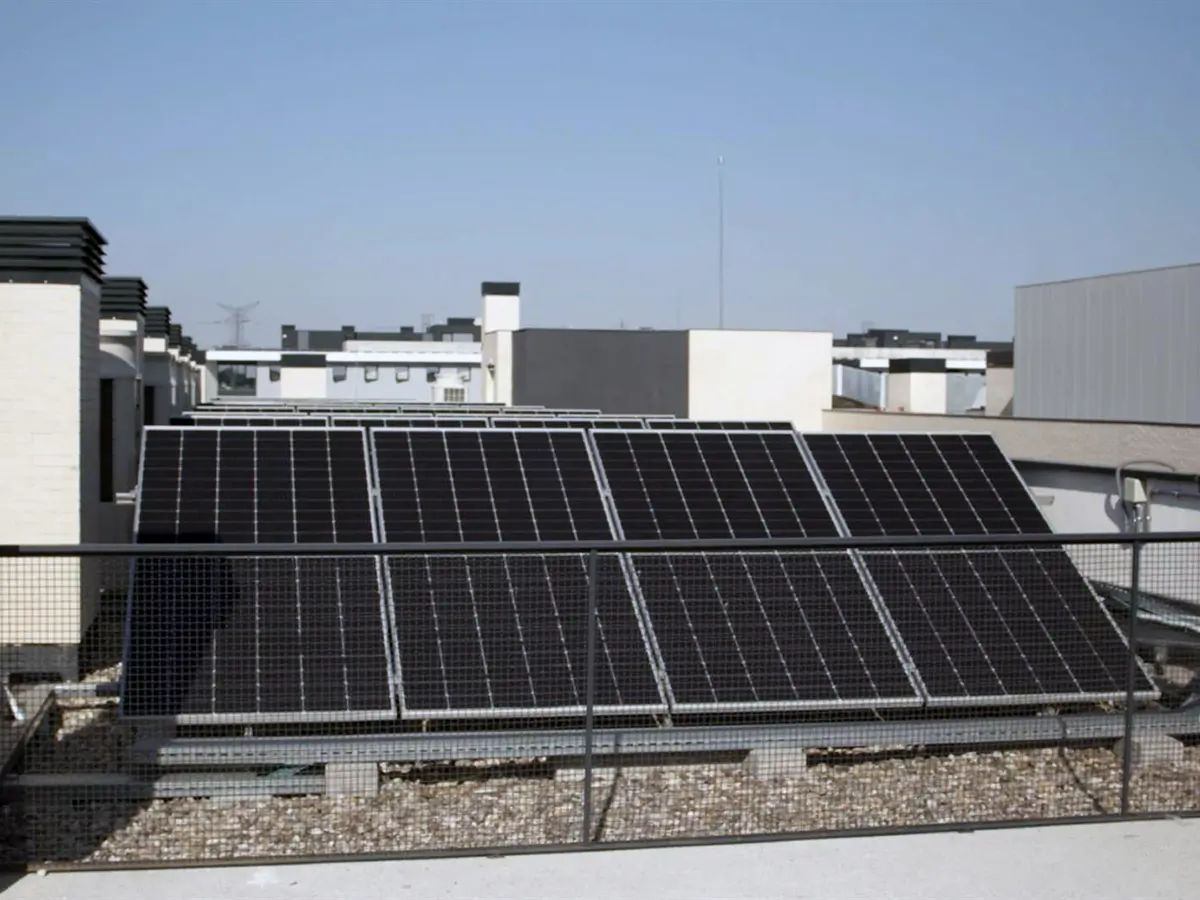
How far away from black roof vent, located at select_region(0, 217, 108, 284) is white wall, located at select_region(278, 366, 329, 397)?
4783 cm

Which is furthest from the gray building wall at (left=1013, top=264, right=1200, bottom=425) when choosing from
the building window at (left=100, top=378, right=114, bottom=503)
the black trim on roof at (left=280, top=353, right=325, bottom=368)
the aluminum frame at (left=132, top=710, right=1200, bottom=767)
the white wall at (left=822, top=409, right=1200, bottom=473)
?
the black trim on roof at (left=280, top=353, right=325, bottom=368)

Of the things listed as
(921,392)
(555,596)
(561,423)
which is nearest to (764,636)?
(555,596)

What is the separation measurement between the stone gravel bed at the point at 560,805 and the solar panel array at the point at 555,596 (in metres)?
0.58

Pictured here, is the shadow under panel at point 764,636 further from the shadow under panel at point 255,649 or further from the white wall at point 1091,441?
the white wall at point 1091,441

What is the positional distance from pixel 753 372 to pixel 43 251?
25.6 metres

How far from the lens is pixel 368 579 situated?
9.88 metres

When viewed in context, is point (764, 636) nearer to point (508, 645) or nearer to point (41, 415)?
point (508, 645)

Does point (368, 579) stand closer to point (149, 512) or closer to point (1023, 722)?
point (149, 512)

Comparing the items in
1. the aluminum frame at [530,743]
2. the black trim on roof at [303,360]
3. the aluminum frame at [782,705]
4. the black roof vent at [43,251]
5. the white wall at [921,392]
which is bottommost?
the aluminum frame at [530,743]

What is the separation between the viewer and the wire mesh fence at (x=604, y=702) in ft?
28.4

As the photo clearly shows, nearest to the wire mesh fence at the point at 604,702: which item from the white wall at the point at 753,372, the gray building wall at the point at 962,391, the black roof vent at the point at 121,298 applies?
the black roof vent at the point at 121,298

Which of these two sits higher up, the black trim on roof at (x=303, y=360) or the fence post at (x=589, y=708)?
the black trim on roof at (x=303, y=360)

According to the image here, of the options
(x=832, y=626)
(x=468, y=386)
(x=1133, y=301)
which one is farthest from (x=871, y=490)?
(x=468, y=386)

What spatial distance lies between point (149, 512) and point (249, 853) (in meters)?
4.63
